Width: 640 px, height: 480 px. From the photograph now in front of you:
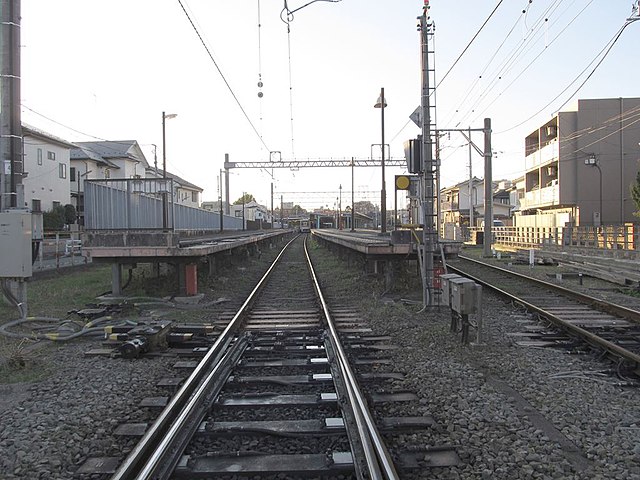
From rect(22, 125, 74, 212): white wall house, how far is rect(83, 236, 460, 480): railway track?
3826 centimetres

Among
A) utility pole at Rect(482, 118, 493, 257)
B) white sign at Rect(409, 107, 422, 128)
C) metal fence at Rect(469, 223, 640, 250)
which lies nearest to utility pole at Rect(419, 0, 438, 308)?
white sign at Rect(409, 107, 422, 128)

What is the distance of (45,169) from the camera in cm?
4394

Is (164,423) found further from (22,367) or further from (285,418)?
(22,367)

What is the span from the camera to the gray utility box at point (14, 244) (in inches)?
367

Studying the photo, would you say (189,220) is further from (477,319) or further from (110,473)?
(110,473)

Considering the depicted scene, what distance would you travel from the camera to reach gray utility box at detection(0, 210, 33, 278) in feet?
30.6

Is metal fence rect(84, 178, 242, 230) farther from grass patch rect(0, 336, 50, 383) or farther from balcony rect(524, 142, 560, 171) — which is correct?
balcony rect(524, 142, 560, 171)

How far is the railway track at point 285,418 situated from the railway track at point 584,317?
2.84 meters

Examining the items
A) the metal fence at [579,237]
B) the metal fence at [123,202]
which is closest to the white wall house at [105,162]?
the metal fence at [579,237]

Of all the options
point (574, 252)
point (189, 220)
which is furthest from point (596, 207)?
point (189, 220)

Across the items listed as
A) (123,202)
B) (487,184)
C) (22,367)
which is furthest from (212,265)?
(487,184)

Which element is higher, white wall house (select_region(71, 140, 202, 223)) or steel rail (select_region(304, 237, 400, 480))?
white wall house (select_region(71, 140, 202, 223))

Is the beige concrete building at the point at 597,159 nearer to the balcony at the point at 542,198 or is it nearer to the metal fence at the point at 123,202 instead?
the balcony at the point at 542,198

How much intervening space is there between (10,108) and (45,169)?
38.1 meters
